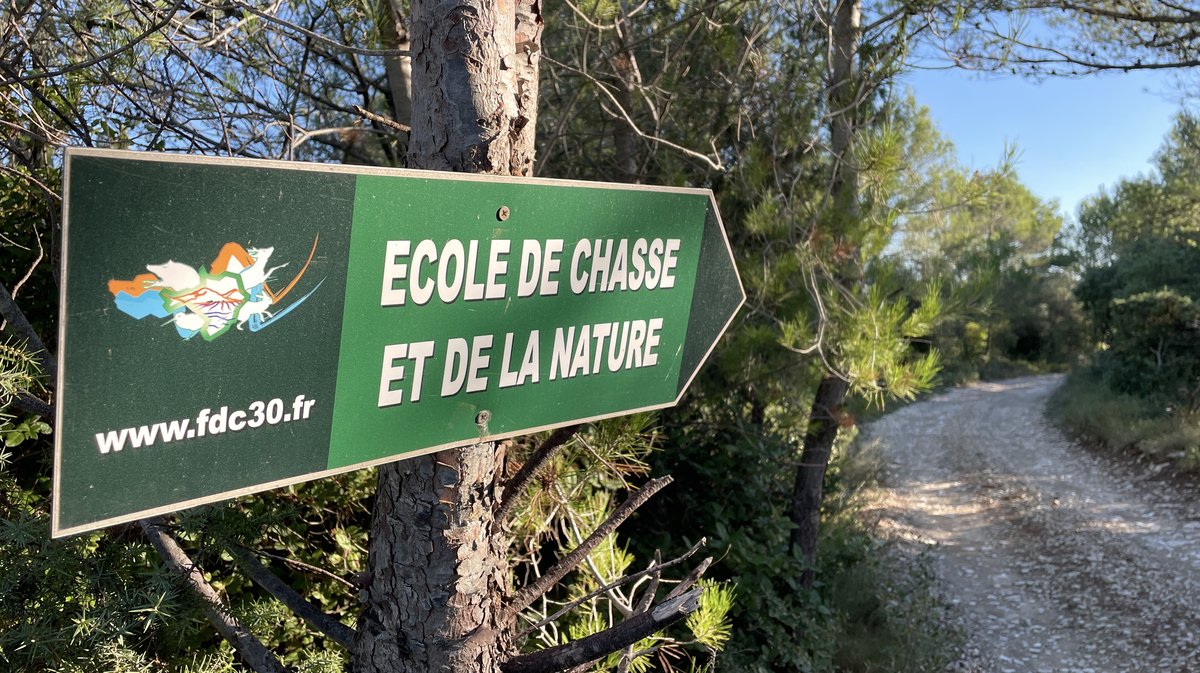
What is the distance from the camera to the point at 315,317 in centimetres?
Answer: 109

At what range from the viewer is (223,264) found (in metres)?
0.99

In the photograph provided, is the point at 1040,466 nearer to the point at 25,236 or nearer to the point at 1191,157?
the point at 1191,157

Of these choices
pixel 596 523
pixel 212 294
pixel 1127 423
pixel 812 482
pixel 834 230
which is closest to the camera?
pixel 212 294

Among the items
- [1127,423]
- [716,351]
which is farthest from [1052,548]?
[716,351]

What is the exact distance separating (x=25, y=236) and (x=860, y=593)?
592 cm

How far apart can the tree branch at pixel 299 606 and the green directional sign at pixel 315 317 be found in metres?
0.57

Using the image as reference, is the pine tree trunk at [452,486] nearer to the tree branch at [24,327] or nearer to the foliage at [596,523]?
the foliage at [596,523]

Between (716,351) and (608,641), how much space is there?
304cm

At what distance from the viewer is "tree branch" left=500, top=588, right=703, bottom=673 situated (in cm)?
140

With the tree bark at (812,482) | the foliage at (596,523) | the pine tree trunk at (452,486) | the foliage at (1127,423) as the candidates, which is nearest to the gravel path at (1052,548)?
the foliage at (1127,423)

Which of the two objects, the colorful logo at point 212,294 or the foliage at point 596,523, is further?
the foliage at point 596,523

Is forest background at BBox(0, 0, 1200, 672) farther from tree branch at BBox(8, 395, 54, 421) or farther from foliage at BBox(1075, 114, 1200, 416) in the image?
foliage at BBox(1075, 114, 1200, 416)

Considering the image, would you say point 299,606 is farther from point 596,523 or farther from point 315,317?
point 596,523

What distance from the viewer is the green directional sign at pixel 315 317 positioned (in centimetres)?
93
